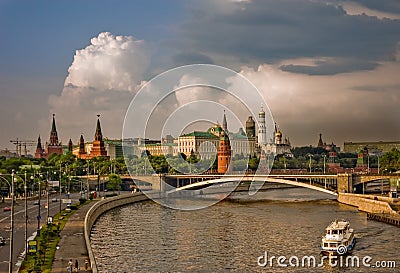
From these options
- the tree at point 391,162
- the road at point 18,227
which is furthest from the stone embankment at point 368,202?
the road at point 18,227

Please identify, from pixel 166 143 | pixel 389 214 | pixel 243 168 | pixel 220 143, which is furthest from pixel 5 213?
pixel 166 143

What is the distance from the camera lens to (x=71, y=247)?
1640 inches

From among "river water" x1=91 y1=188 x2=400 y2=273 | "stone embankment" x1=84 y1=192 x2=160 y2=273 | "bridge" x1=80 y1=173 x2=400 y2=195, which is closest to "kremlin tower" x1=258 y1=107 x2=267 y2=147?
"bridge" x1=80 y1=173 x2=400 y2=195

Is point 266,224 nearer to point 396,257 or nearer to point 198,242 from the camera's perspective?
point 198,242

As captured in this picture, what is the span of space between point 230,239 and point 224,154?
67479 millimetres

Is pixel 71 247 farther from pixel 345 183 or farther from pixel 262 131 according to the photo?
pixel 262 131

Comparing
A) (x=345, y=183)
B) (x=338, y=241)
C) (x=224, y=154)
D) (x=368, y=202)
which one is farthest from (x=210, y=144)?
(x=338, y=241)

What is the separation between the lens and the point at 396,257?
4269 centimetres

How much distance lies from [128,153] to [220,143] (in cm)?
5638

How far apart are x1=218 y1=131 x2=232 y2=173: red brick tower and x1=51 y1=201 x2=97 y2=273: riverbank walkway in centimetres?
6007

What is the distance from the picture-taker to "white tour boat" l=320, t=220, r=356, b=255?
4475cm

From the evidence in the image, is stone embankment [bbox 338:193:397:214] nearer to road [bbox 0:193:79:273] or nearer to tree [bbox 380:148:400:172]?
tree [bbox 380:148:400:172]

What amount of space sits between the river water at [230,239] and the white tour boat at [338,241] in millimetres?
641

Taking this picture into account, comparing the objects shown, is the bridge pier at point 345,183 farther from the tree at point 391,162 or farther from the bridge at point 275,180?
the tree at point 391,162
